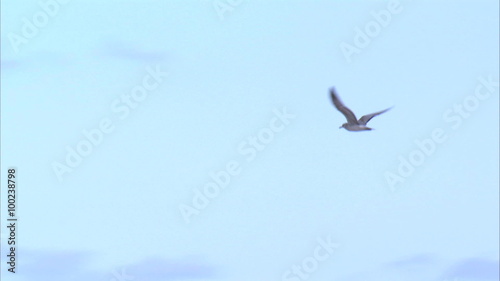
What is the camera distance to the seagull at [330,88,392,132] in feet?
69.2

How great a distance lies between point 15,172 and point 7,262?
2355mm

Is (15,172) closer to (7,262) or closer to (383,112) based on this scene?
(7,262)

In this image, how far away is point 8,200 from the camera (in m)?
19.2

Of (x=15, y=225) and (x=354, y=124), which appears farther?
(x=354, y=124)

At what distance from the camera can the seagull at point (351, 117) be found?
2108cm

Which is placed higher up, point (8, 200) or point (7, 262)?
point (8, 200)

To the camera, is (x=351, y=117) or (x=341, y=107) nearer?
(x=341, y=107)

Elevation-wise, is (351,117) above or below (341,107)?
below

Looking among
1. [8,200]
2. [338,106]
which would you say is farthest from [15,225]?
[338,106]

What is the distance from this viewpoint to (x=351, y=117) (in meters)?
21.4

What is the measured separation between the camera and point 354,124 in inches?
856

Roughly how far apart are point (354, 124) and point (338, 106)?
0.92 meters

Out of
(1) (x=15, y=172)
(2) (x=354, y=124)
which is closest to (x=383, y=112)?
(2) (x=354, y=124)

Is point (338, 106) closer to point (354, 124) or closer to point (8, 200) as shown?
point (354, 124)
